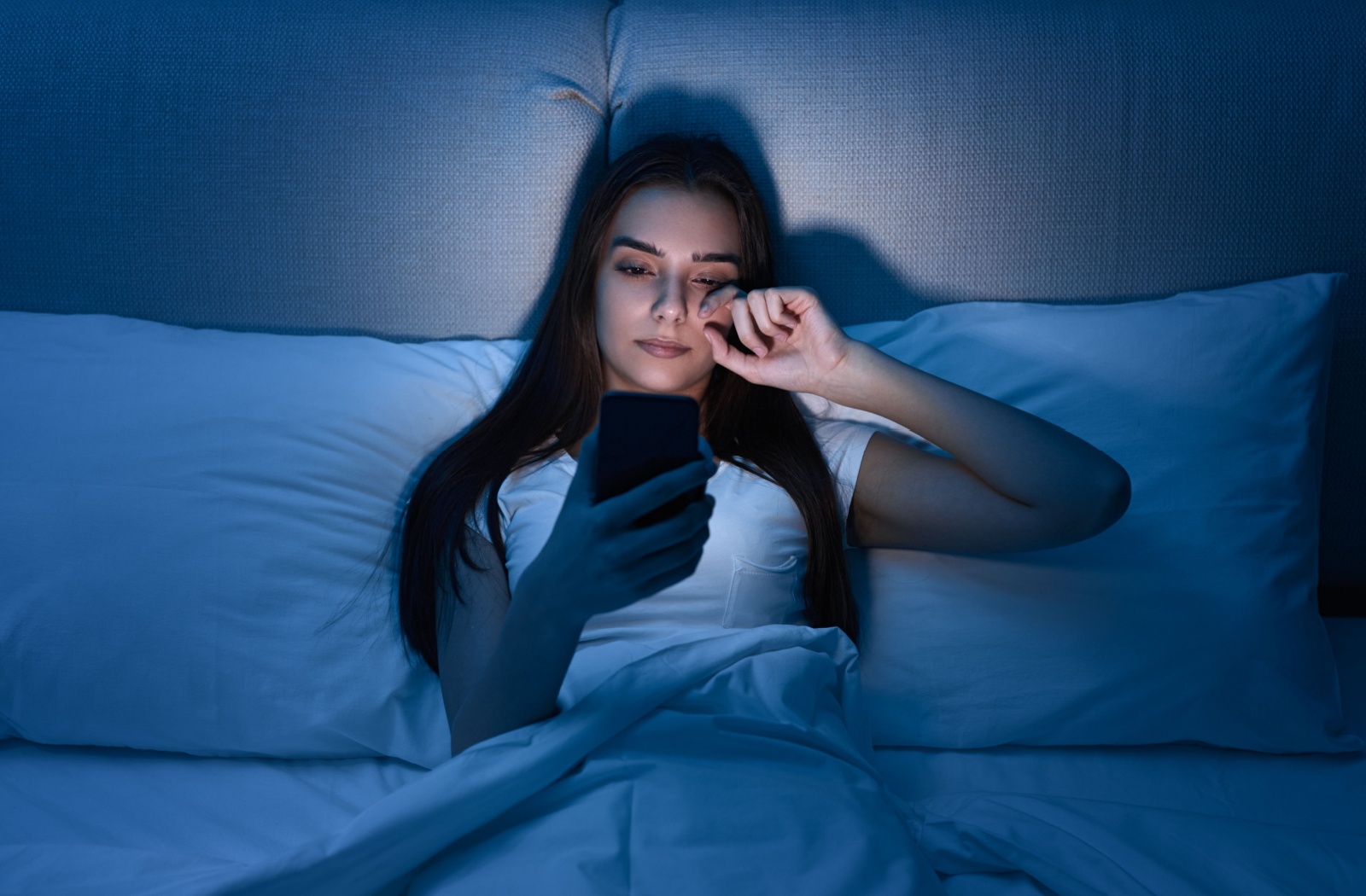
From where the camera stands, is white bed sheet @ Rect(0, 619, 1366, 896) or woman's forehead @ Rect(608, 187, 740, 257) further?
woman's forehead @ Rect(608, 187, 740, 257)

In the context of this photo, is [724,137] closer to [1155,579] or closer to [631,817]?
[1155,579]

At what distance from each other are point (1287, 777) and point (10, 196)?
6.40 ft

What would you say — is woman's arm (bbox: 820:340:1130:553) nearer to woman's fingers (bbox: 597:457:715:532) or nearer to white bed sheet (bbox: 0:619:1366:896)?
white bed sheet (bbox: 0:619:1366:896)

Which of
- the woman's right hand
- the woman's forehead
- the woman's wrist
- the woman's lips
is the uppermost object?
the woman's forehead

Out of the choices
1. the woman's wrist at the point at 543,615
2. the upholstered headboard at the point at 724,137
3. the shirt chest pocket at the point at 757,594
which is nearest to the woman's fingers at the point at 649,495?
the woman's wrist at the point at 543,615

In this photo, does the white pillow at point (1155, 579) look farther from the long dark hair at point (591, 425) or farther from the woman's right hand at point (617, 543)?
the woman's right hand at point (617, 543)

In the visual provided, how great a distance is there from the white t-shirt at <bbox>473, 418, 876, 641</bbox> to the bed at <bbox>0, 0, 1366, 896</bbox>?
0.07m

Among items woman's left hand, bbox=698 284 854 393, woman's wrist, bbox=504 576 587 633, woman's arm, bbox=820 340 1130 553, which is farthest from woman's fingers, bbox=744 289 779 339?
woman's wrist, bbox=504 576 587 633

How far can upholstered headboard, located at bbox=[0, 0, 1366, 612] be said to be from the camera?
4.57 ft

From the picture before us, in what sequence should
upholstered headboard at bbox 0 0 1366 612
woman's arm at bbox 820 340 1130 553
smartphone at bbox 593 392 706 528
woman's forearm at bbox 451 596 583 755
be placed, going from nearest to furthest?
smartphone at bbox 593 392 706 528, woman's forearm at bbox 451 596 583 755, woman's arm at bbox 820 340 1130 553, upholstered headboard at bbox 0 0 1366 612

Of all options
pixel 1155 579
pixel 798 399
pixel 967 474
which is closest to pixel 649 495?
pixel 967 474

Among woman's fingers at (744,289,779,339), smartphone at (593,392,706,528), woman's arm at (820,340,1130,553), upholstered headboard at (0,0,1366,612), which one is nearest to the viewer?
smartphone at (593,392,706,528)

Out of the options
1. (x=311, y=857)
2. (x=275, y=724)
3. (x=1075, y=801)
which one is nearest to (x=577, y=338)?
(x=275, y=724)

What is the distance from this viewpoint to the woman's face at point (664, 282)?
1.24 m
